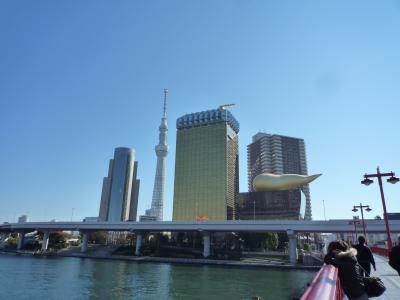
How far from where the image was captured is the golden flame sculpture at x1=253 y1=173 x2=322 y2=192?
10625 centimetres

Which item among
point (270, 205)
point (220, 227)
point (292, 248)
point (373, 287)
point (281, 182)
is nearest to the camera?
point (373, 287)

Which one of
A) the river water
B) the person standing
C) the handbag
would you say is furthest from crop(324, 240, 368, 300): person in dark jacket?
the river water

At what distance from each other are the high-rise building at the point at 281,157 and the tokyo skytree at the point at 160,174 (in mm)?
54447

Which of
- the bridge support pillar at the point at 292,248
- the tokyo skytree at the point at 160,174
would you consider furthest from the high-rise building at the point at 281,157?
the bridge support pillar at the point at 292,248

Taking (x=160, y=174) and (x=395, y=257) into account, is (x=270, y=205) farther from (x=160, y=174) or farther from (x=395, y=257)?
(x=395, y=257)

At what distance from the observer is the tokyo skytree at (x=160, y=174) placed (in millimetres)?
148663

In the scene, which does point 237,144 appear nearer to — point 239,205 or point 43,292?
point 239,205

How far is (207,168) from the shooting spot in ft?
441

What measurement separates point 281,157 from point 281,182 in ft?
220

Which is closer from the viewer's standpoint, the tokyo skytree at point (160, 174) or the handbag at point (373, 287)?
the handbag at point (373, 287)

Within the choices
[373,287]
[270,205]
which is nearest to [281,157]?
[270,205]

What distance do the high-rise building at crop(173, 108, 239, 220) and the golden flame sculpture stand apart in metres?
19.2

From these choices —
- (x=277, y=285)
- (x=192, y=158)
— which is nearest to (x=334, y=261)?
(x=277, y=285)

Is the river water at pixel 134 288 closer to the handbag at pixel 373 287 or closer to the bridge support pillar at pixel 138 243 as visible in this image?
the handbag at pixel 373 287
